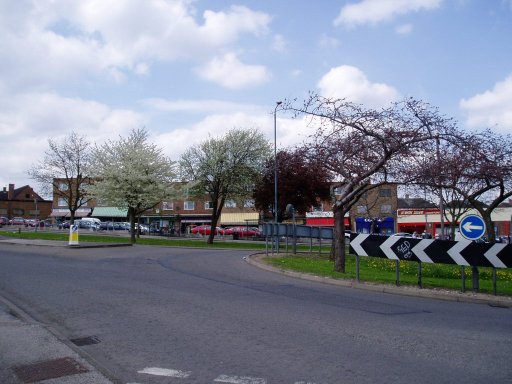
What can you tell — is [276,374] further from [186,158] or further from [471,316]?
[186,158]

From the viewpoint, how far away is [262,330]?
7641mm

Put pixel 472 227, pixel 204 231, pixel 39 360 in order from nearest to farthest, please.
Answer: pixel 39 360
pixel 472 227
pixel 204 231

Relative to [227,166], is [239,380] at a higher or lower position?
lower

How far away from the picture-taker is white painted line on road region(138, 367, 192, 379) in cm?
544

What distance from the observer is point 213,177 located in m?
38.9

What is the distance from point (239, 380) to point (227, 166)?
1320 inches

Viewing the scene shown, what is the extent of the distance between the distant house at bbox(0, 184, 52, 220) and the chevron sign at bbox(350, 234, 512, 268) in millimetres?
110617

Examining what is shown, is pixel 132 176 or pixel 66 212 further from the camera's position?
pixel 66 212

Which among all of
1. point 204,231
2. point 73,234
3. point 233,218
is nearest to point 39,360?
point 73,234

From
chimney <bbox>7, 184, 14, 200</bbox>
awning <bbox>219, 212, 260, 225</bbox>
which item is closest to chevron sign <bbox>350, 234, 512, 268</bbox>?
awning <bbox>219, 212, 260, 225</bbox>

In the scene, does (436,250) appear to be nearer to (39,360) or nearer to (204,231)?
(39,360)

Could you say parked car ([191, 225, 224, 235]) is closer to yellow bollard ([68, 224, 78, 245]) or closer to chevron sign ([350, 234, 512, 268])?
yellow bollard ([68, 224, 78, 245])

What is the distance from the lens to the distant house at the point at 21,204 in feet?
375

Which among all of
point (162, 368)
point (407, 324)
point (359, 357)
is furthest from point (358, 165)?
point (162, 368)
